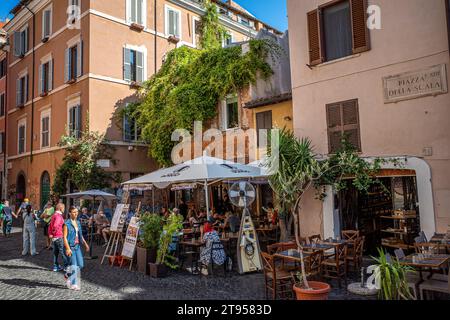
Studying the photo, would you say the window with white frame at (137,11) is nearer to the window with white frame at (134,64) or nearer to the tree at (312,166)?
the window with white frame at (134,64)

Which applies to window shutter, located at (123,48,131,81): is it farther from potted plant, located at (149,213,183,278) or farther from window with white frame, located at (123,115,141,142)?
potted plant, located at (149,213,183,278)

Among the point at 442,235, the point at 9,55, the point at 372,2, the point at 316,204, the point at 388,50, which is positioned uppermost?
the point at 9,55

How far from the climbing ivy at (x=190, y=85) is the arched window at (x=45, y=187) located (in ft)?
20.4

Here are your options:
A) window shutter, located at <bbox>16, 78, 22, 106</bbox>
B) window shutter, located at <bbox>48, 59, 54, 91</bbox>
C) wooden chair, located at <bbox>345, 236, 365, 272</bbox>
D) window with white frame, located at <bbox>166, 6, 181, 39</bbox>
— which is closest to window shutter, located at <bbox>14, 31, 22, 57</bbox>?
window shutter, located at <bbox>16, 78, 22, 106</bbox>

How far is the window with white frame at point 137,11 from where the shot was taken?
68.2 feet

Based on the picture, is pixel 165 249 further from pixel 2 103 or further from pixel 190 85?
pixel 2 103

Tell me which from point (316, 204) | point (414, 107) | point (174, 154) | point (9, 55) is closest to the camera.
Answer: point (414, 107)

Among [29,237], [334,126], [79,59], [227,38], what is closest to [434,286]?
[334,126]

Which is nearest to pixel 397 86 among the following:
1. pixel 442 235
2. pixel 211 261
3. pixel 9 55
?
pixel 442 235

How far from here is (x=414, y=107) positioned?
9.63 m

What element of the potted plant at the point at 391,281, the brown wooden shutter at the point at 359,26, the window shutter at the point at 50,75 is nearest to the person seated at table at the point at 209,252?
the potted plant at the point at 391,281
